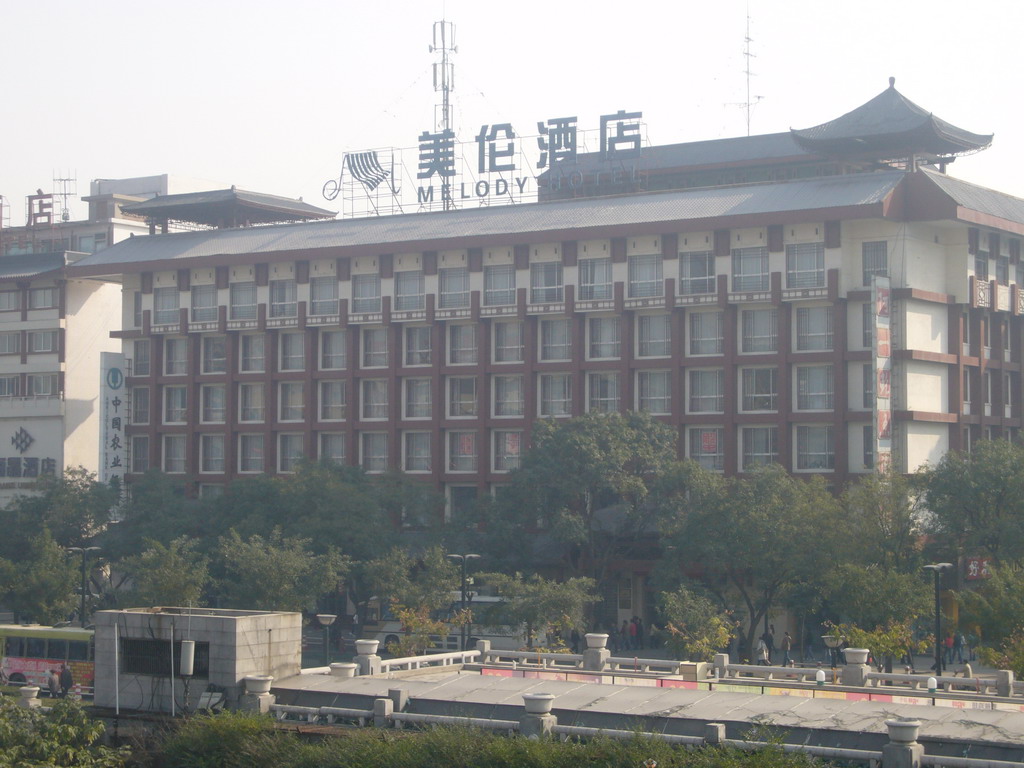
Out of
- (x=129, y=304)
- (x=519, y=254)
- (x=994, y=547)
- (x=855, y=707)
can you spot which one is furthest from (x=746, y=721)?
(x=129, y=304)

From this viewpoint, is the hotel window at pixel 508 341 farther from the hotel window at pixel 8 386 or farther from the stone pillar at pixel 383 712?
the stone pillar at pixel 383 712

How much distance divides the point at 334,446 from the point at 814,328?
2351 cm

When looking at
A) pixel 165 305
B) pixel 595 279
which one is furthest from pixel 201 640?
pixel 165 305

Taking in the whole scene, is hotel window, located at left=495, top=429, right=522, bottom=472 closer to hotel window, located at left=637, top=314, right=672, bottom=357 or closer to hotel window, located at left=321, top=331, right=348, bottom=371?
hotel window, located at left=637, top=314, right=672, bottom=357

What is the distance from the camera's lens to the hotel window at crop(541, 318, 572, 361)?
220ft

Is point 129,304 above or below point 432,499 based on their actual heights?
above

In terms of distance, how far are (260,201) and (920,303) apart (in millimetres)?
37326

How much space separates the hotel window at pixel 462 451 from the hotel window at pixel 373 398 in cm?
383

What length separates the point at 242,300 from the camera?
73938mm

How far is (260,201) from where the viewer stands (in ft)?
272

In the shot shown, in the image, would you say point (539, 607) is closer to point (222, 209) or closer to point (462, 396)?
point (462, 396)

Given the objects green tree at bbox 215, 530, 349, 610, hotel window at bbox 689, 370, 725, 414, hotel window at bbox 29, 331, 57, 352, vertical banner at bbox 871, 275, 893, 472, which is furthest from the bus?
hotel window at bbox 29, 331, 57, 352

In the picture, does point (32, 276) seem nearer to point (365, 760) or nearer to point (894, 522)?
point (894, 522)

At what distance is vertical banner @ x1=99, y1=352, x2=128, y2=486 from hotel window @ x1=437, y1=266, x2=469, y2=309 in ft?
59.8
